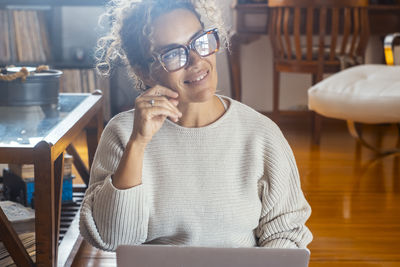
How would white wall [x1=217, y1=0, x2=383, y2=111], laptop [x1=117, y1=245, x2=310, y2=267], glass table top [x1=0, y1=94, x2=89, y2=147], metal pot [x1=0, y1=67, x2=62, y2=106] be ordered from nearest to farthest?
laptop [x1=117, y1=245, x2=310, y2=267]
glass table top [x1=0, y1=94, x2=89, y2=147]
metal pot [x1=0, y1=67, x2=62, y2=106]
white wall [x1=217, y1=0, x2=383, y2=111]

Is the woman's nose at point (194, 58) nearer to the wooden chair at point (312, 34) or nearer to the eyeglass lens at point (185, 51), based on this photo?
the eyeglass lens at point (185, 51)

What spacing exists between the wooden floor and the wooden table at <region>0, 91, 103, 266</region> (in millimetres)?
398

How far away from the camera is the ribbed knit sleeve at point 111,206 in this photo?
109cm

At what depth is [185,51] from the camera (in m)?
1.04

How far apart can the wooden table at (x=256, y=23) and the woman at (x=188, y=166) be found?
2.55 m

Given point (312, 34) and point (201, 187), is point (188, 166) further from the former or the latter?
point (312, 34)

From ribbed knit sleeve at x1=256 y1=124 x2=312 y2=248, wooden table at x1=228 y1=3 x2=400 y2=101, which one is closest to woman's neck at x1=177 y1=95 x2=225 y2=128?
ribbed knit sleeve at x1=256 y1=124 x2=312 y2=248

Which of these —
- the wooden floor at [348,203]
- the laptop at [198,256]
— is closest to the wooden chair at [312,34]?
the wooden floor at [348,203]

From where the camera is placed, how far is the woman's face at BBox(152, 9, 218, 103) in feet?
3.49

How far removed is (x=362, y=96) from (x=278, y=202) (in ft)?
5.63

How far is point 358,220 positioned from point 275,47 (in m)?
1.57

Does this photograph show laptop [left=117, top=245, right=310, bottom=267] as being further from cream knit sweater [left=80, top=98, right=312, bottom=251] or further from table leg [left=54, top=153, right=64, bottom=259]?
table leg [left=54, top=153, right=64, bottom=259]

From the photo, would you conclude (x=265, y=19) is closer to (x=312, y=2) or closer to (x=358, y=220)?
(x=312, y=2)

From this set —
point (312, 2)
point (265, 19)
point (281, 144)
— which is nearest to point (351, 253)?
point (281, 144)
